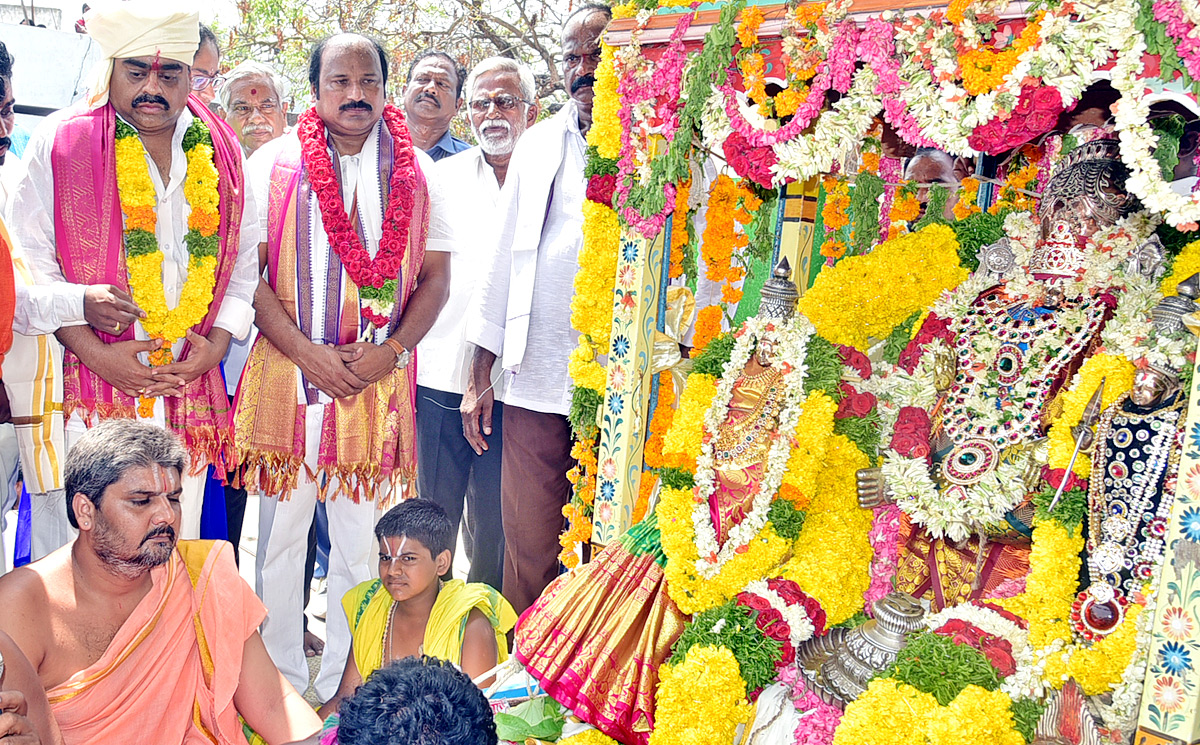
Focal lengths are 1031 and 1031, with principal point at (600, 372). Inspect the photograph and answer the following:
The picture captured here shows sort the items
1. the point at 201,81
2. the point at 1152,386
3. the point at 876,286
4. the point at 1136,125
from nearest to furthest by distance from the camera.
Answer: the point at 1136,125, the point at 1152,386, the point at 876,286, the point at 201,81

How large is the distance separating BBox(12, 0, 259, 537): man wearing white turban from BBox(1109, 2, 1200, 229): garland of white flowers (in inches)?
126

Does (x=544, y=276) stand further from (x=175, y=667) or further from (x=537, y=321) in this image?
(x=175, y=667)

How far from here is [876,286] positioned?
373 cm

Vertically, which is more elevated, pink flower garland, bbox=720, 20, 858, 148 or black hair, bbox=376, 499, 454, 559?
pink flower garland, bbox=720, 20, 858, 148

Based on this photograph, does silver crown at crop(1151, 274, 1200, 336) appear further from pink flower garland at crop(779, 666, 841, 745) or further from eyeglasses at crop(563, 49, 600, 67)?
eyeglasses at crop(563, 49, 600, 67)

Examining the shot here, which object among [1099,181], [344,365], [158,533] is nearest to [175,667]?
[158,533]

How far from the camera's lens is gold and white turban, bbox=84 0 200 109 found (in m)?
3.90

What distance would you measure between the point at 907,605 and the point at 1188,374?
104cm

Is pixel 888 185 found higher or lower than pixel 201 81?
lower

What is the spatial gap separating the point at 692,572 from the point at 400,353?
67.4 inches

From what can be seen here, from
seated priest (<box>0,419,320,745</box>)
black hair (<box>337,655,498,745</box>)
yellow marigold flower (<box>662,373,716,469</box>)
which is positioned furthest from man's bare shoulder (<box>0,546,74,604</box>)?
yellow marigold flower (<box>662,373,716,469</box>)

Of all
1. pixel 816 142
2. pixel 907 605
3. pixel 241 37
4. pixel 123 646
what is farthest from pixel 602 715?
pixel 241 37

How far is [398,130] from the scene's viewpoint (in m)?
4.53

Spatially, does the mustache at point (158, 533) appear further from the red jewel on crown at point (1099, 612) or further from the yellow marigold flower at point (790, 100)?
the red jewel on crown at point (1099, 612)
